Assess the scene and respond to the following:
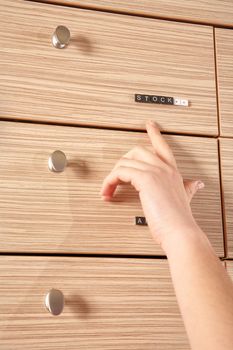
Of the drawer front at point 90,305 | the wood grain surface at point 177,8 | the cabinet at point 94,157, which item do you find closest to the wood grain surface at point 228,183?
the cabinet at point 94,157

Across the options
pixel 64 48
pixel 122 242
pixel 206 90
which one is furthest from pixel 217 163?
pixel 64 48

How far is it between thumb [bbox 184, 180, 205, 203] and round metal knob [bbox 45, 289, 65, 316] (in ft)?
0.92

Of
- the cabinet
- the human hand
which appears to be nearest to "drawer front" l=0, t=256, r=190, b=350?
the cabinet

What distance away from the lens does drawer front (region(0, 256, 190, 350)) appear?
0.77 meters

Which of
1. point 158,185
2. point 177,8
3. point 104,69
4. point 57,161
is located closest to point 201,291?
point 158,185

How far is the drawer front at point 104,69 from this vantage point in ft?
2.78

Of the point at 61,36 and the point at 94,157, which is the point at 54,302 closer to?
the point at 94,157

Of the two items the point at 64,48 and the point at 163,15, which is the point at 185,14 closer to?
the point at 163,15

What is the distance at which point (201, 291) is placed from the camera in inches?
25.0

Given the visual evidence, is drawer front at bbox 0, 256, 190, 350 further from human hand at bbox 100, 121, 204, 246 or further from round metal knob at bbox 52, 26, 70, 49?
round metal knob at bbox 52, 26, 70, 49

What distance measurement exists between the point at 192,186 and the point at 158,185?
115mm

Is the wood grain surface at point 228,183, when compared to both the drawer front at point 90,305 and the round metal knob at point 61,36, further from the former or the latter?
the round metal knob at point 61,36

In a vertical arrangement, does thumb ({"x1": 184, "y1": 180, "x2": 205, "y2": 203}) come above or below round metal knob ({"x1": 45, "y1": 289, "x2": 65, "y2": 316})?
above

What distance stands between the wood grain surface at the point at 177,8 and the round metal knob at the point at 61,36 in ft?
0.24
